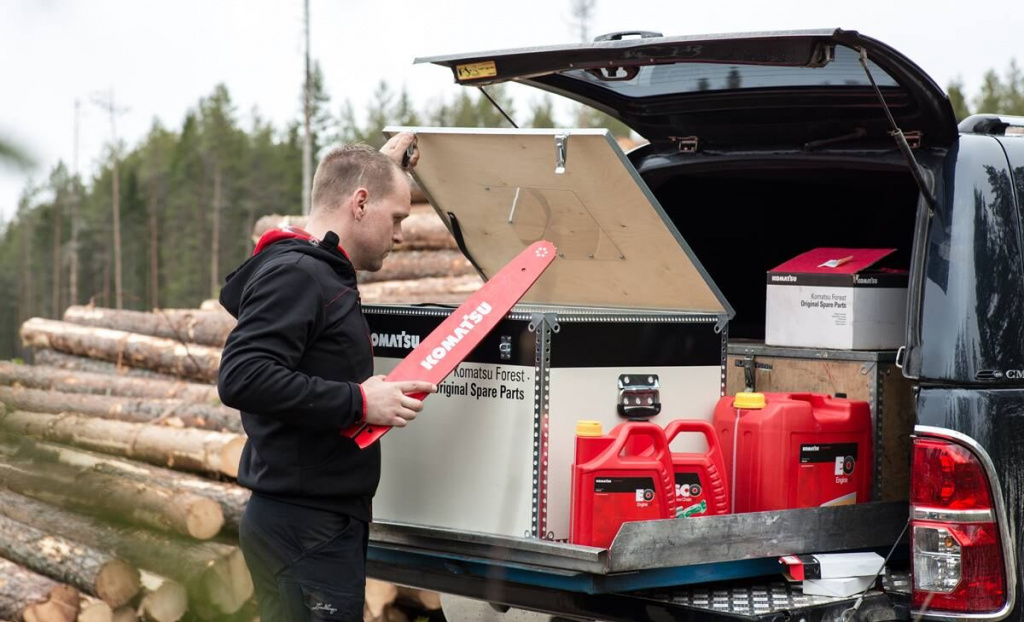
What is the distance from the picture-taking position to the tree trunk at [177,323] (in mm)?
10391

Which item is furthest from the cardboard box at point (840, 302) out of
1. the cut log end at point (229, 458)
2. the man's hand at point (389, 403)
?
the cut log end at point (229, 458)

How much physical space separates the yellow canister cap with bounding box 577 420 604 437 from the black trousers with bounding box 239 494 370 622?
0.65m

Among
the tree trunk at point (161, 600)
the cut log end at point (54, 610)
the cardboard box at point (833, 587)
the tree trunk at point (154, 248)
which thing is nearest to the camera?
the tree trunk at point (161, 600)

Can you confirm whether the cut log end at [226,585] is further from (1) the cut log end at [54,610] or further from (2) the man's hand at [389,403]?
(1) the cut log end at [54,610]

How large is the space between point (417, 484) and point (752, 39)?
1.59 metres

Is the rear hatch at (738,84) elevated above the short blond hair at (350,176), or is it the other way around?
the rear hatch at (738,84)

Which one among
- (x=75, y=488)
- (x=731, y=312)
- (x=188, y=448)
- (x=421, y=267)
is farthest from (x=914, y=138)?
(x=421, y=267)

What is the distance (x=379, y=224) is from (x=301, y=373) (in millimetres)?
502

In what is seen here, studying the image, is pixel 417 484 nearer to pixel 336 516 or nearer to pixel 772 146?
pixel 336 516

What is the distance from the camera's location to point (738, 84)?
146 inches

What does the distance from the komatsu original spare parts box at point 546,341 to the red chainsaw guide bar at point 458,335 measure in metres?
0.10

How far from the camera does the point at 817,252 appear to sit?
3924 millimetres

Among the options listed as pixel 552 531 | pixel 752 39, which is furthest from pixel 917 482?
pixel 752 39

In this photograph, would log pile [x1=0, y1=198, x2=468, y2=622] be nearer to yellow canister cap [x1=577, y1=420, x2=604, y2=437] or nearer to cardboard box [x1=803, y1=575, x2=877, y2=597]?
yellow canister cap [x1=577, y1=420, x2=604, y2=437]
